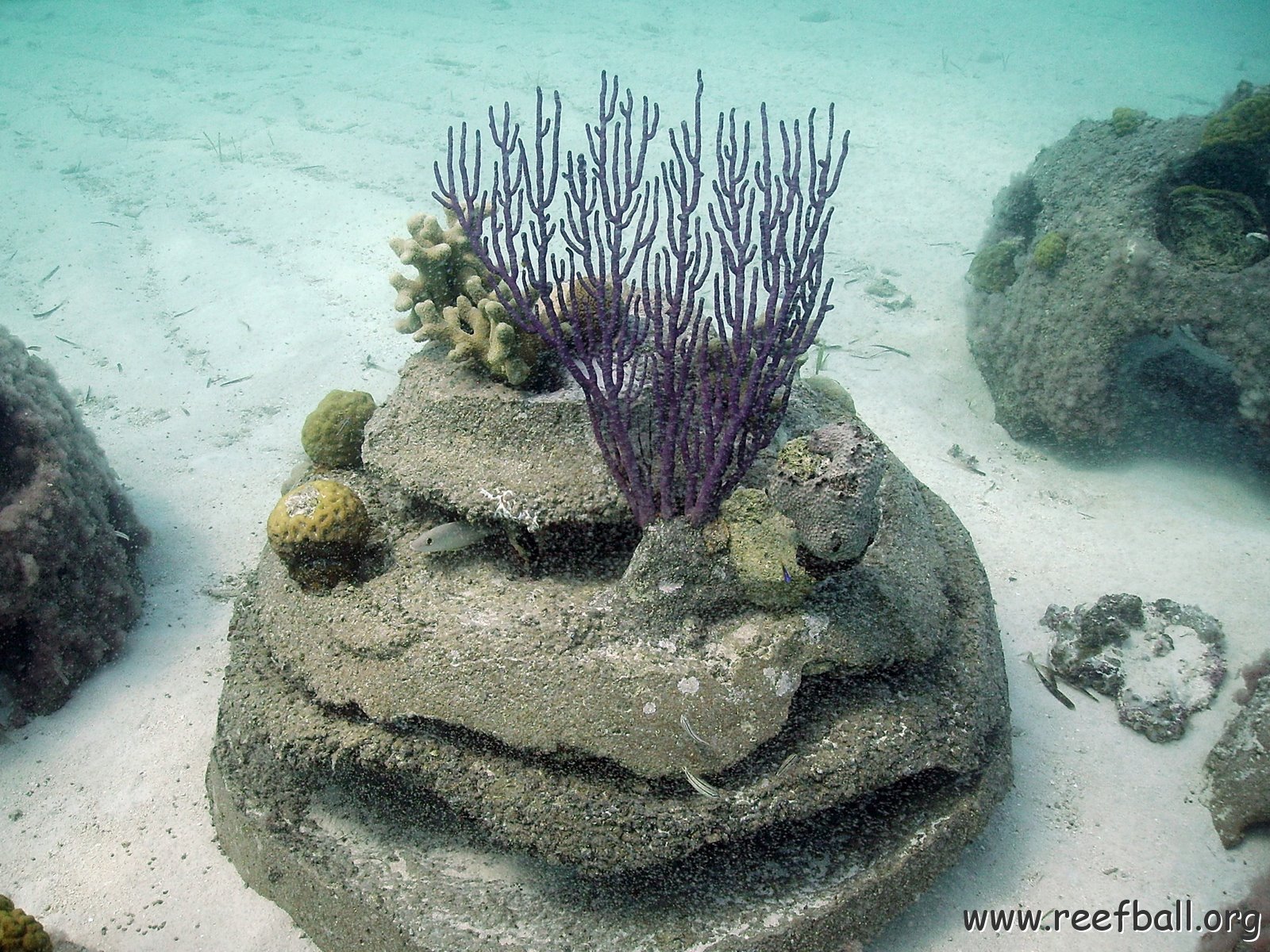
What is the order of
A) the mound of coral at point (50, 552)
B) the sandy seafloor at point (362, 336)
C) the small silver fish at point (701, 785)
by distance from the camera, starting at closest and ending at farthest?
1. the small silver fish at point (701, 785)
2. the sandy seafloor at point (362, 336)
3. the mound of coral at point (50, 552)

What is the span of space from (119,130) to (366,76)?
19.3 feet

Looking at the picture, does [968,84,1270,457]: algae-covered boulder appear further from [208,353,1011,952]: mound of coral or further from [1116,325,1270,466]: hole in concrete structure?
[208,353,1011,952]: mound of coral

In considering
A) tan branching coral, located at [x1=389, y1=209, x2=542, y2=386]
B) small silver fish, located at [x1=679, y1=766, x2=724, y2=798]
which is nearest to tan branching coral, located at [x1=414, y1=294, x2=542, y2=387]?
tan branching coral, located at [x1=389, y1=209, x2=542, y2=386]

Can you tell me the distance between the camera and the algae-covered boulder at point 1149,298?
646cm

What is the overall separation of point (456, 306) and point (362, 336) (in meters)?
4.97

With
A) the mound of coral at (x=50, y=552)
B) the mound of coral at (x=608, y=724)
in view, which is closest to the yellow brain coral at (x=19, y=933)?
the mound of coral at (x=608, y=724)

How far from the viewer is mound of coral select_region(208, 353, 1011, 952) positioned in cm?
312

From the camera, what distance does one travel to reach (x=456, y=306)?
180 inches

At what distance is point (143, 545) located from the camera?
5.71m

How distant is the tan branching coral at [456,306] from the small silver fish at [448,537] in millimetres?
910

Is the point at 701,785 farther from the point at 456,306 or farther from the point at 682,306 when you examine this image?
the point at 456,306

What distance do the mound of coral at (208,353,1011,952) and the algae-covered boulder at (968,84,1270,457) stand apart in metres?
4.66

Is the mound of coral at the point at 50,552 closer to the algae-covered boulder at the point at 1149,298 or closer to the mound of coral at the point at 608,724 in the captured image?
the mound of coral at the point at 608,724

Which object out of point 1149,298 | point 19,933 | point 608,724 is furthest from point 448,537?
point 1149,298
